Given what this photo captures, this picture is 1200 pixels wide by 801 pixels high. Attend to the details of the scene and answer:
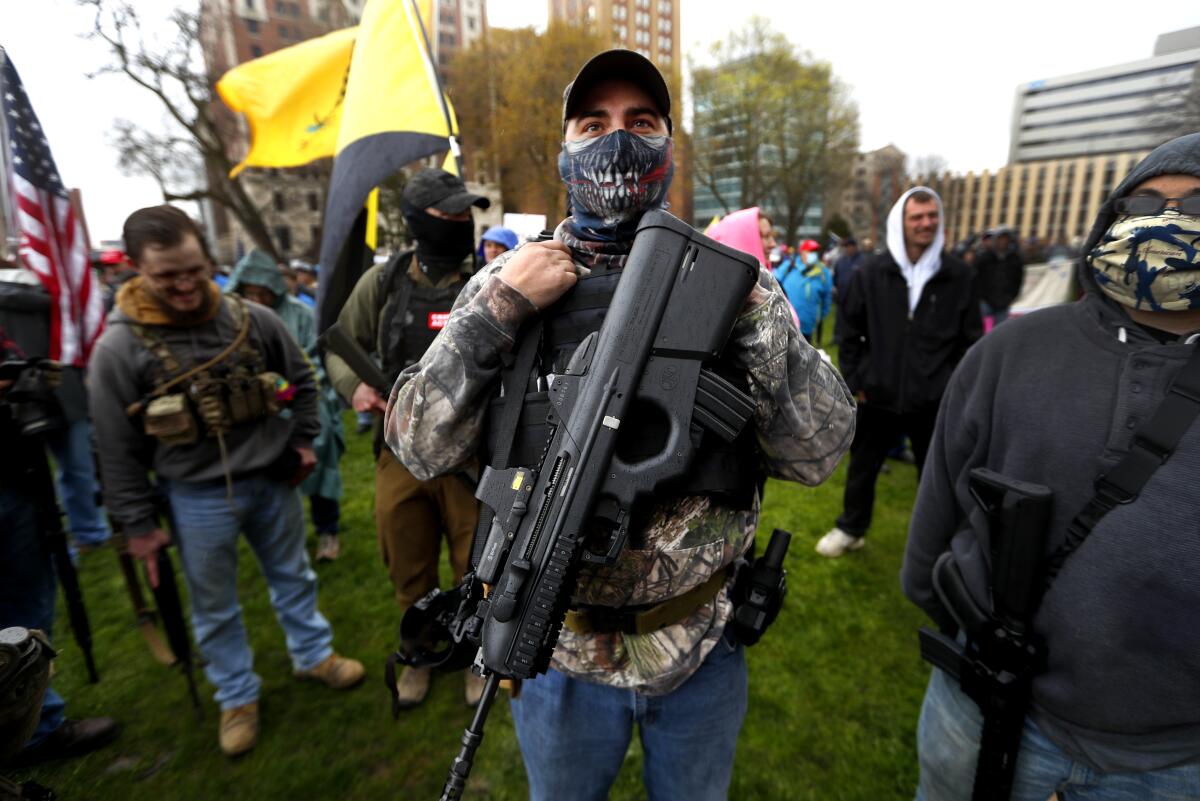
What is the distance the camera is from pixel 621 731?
1.43m

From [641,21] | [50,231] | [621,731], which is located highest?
[641,21]

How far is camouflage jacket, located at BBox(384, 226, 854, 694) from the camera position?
1.25m

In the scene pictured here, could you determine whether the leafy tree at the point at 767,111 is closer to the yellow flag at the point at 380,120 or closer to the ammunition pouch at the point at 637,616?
the yellow flag at the point at 380,120

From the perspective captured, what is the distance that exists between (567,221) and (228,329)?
6.56ft

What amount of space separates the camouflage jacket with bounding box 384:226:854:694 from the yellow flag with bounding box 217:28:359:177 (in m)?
3.77

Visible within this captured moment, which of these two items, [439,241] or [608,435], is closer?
[608,435]

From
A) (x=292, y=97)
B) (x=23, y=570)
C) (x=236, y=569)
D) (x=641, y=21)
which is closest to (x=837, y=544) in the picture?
(x=236, y=569)

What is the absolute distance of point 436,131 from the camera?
3207 millimetres

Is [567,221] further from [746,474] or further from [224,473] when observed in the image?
[224,473]

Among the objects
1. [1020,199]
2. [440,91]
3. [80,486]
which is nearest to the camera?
[440,91]

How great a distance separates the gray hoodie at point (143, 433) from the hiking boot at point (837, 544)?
3591mm

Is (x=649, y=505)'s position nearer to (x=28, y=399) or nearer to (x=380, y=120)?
(x=28, y=399)

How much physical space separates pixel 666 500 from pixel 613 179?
30.6 inches

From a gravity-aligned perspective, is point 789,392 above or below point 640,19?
below
